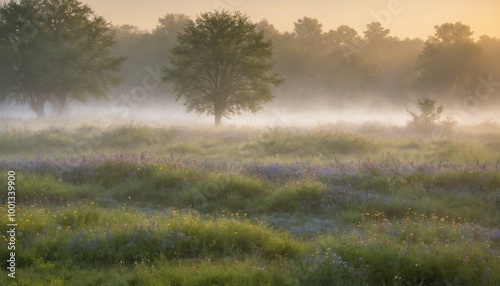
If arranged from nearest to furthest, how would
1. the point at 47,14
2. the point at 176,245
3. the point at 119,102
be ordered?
the point at 176,245, the point at 47,14, the point at 119,102

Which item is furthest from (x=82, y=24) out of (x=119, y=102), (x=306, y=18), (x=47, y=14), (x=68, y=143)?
(x=306, y=18)

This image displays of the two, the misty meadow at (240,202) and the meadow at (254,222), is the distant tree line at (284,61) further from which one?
the meadow at (254,222)

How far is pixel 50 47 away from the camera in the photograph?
116ft

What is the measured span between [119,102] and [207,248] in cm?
6028

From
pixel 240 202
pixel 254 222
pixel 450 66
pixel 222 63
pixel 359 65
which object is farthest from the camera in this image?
pixel 359 65

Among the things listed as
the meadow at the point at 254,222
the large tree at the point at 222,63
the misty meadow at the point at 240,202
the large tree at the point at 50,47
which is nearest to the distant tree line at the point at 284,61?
the large tree at the point at 50,47

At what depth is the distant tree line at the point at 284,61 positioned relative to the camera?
119ft

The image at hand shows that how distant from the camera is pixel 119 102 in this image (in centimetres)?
6406

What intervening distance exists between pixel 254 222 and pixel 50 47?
32.4m

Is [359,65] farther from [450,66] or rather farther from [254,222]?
[254,222]

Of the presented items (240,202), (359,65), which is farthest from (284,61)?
(240,202)

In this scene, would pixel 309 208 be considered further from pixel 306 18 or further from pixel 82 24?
pixel 306 18

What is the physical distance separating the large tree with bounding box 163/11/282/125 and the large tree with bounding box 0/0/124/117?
984 centimetres

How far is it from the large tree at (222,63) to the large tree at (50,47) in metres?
9.84
